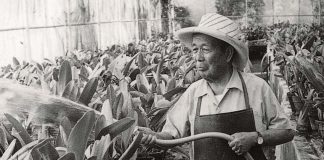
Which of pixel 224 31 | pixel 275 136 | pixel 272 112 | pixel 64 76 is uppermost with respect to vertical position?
pixel 224 31

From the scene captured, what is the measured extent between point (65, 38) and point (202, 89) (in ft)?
22.2

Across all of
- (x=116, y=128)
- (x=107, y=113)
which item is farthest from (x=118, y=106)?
(x=116, y=128)

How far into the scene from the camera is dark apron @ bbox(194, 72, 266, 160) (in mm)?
2287

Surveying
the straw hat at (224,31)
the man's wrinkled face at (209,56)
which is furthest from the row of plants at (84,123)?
the straw hat at (224,31)

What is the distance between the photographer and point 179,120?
2496 mm

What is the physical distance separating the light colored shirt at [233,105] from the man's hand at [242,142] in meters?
0.15

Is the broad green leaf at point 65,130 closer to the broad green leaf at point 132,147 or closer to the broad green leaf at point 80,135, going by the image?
the broad green leaf at point 80,135

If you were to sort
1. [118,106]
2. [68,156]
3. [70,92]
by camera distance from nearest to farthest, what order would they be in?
[68,156]
[118,106]
[70,92]

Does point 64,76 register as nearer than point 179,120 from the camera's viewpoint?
No

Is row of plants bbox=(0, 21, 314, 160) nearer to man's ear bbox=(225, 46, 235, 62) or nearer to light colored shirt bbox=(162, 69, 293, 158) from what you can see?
light colored shirt bbox=(162, 69, 293, 158)

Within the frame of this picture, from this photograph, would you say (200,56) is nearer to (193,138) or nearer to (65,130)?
(193,138)

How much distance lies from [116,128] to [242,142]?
566 millimetres

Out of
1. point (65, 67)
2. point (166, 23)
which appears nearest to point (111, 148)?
point (65, 67)

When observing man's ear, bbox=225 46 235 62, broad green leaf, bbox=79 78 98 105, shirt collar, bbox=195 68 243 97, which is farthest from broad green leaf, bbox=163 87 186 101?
man's ear, bbox=225 46 235 62
